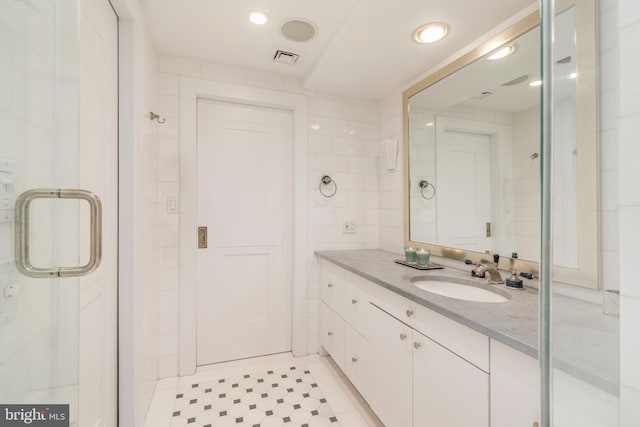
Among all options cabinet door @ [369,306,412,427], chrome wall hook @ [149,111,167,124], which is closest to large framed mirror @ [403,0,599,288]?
cabinet door @ [369,306,412,427]

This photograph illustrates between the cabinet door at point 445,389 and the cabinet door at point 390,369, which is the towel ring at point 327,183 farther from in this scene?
the cabinet door at point 445,389

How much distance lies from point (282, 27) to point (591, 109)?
1.64 meters

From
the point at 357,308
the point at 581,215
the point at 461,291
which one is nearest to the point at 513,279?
the point at 461,291

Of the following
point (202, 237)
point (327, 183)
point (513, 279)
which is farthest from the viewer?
point (327, 183)

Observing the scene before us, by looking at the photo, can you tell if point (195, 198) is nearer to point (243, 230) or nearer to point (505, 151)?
point (243, 230)

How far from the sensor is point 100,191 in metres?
1.16

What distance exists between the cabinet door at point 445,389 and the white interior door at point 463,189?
0.78 m

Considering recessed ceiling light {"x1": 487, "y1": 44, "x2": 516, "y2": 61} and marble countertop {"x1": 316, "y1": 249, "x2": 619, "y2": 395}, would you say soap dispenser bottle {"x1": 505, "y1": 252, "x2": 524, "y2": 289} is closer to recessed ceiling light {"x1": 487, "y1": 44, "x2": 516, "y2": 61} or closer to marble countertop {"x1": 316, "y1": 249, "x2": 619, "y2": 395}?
marble countertop {"x1": 316, "y1": 249, "x2": 619, "y2": 395}

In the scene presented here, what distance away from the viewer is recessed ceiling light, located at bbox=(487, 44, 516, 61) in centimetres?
140

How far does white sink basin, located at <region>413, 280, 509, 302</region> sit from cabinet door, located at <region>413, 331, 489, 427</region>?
34 cm

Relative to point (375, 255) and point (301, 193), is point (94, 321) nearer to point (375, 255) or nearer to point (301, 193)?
point (301, 193)

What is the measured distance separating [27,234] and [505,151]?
185 cm

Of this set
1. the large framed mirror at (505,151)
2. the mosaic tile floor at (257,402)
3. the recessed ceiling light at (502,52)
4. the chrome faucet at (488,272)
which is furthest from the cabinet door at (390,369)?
the recessed ceiling light at (502,52)

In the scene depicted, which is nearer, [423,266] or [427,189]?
[423,266]
